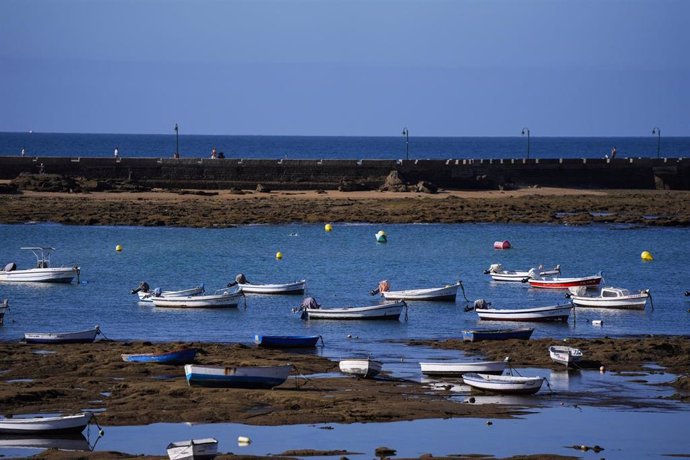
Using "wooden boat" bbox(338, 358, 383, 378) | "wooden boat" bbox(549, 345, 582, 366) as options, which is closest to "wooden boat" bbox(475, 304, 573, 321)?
"wooden boat" bbox(549, 345, 582, 366)

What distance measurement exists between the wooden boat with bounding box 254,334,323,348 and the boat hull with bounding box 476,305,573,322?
6898 mm

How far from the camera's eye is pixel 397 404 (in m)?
24.3

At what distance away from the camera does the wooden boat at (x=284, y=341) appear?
30.9 meters

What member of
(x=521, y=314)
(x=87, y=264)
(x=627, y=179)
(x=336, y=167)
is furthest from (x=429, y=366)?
(x=627, y=179)

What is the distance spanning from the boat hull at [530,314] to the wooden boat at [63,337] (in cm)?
1156

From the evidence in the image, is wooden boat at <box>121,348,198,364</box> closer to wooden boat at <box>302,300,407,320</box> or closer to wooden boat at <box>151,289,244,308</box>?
wooden boat at <box>302,300,407,320</box>

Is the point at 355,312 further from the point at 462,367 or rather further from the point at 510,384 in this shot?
the point at 510,384

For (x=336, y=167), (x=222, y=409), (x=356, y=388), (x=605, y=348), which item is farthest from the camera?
(x=336, y=167)

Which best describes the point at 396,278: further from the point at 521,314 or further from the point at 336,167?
the point at 336,167

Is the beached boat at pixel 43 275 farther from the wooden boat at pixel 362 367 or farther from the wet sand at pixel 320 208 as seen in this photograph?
the wooden boat at pixel 362 367

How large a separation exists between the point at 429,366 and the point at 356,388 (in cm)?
217

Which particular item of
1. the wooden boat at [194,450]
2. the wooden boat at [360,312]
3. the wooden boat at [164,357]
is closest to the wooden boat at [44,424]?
the wooden boat at [194,450]

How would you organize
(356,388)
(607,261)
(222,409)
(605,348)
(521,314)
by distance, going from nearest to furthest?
(222,409)
(356,388)
(605,348)
(521,314)
(607,261)

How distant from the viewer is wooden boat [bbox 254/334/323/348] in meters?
30.9
